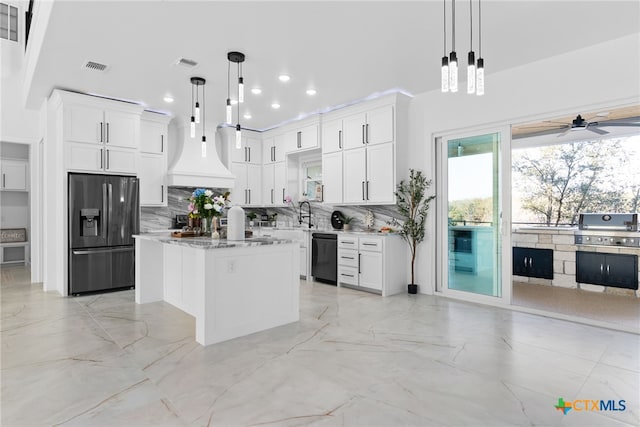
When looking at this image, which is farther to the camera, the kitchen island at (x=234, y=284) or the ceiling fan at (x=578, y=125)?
the ceiling fan at (x=578, y=125)

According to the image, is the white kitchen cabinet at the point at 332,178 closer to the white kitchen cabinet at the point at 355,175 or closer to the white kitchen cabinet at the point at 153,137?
the white kitchen cabinet at the point at 355,175

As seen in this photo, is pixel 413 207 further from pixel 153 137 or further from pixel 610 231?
pixel 153 137

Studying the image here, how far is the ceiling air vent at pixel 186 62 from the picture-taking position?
12.7 ft

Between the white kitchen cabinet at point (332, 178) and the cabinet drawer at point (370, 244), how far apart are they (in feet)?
2.95

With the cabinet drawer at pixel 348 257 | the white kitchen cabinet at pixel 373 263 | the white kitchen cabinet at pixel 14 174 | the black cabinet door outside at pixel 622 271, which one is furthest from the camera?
the white kitchen cabinet at pixel 14 174

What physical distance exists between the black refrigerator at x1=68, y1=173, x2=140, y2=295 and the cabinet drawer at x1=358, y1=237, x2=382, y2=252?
3255 mm

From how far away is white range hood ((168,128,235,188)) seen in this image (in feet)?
19.9

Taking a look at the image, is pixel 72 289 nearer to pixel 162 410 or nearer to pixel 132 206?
pixel 132 206

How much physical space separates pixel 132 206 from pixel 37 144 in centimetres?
226

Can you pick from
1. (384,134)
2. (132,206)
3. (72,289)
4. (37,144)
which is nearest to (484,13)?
(384,134)

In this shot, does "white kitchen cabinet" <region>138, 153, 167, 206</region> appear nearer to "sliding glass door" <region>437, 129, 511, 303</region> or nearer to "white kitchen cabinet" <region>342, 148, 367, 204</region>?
"white kitchen cabinet" <region>342, 148, 367, 204</region>

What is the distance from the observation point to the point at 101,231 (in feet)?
16.4

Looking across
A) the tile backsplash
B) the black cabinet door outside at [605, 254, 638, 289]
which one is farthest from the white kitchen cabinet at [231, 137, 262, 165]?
the black cabinet door outside at [605, 254, 638, 289]

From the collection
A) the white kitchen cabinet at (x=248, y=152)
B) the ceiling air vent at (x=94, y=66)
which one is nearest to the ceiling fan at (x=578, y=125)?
the white kitchen cabinet at (x=248, y=152)
